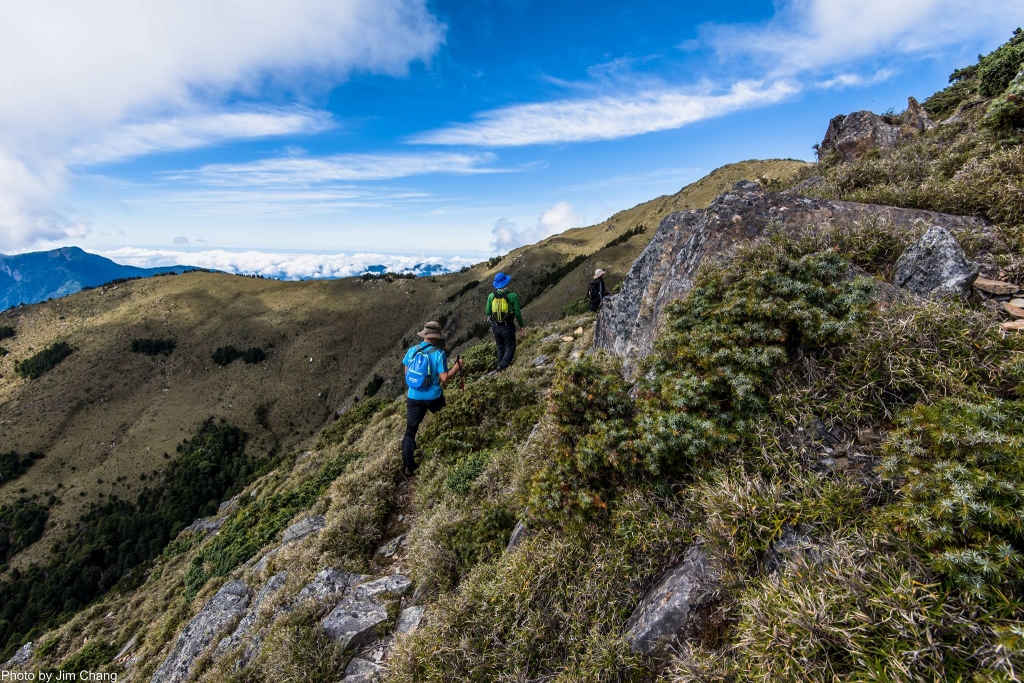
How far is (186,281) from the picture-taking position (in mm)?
157125

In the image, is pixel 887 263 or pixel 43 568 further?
pixel 43 568

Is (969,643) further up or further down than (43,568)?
further up

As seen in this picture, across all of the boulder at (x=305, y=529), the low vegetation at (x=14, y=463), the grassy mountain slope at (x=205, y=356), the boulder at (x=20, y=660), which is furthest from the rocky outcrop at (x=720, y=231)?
the low vegetation at (x=14, y=463)

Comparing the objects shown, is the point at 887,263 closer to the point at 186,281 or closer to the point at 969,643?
the point at 969,643

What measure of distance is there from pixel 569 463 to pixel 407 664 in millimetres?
2833

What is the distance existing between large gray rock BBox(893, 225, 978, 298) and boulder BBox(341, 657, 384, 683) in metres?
A: 8.31

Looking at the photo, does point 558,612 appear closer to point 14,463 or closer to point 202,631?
point 202,631

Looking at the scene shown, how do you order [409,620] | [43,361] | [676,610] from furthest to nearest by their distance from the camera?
[43,361] → [409,620] → [676,610]

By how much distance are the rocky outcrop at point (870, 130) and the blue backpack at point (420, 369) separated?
19801 mm

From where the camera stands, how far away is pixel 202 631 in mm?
8805

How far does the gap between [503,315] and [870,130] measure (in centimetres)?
1970

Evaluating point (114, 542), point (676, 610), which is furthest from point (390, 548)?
point (114, 542)

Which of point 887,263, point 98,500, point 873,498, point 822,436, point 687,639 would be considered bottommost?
point 98,500

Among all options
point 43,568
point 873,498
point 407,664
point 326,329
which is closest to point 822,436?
point 873,498
